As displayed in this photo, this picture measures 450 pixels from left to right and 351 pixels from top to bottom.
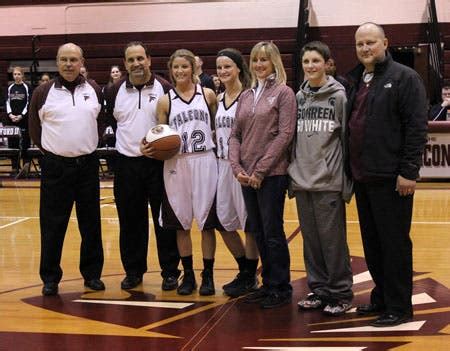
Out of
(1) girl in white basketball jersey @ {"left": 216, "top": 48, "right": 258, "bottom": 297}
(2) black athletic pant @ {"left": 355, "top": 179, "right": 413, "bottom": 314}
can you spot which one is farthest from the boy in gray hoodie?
(1) girl in white basketball jersey @ {"left": 216, "top": 48, "right": 258, "bottom": 297}

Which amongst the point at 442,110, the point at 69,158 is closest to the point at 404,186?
the point at 69,158

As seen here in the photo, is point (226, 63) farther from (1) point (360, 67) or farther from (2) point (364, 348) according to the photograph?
(2) point (364, 348)

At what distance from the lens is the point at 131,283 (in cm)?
516

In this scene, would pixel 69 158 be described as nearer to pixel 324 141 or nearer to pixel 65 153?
pixel 65 153

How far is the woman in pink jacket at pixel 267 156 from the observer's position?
14.4 feet

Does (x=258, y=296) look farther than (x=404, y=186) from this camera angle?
Yes

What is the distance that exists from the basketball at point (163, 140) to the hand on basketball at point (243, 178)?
1.70 ft

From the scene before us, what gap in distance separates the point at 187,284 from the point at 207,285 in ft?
0.48

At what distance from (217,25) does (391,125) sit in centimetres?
1156

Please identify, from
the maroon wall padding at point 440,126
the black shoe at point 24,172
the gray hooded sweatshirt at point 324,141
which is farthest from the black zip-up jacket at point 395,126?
the black shoe at point 24,172

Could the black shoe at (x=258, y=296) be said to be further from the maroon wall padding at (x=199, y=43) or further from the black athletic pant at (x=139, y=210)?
the maroon wall padding at (x=199, y=43)

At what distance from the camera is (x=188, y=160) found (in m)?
4.87

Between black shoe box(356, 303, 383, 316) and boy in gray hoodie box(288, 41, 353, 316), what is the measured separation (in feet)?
0.27

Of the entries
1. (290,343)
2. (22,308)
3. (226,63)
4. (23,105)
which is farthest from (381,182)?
(23,105)
